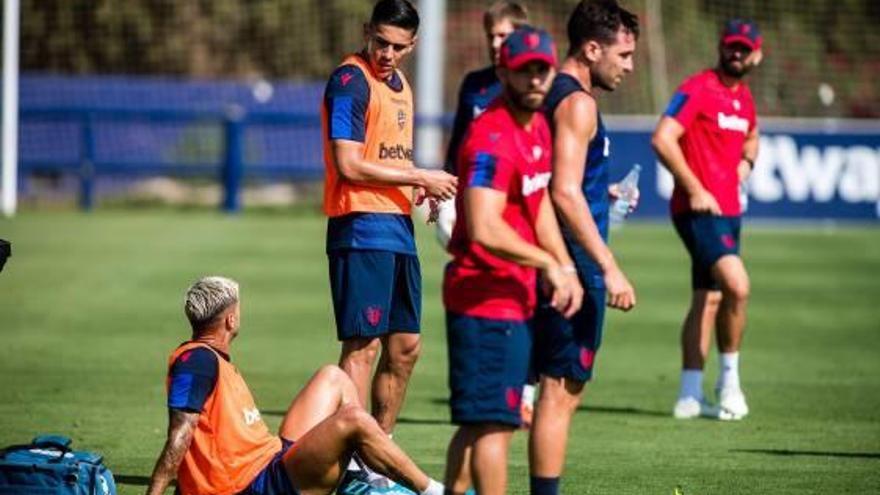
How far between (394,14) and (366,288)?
1.36 meters

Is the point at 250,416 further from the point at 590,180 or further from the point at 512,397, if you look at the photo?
the point at 590,180

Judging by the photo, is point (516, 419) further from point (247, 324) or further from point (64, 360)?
point (247, 324)

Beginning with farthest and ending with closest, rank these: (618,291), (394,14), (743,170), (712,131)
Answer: (743,170)
(712,131)
(394,14)
(618,291)

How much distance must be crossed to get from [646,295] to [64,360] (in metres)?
6.64

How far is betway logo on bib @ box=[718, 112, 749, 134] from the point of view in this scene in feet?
39.0

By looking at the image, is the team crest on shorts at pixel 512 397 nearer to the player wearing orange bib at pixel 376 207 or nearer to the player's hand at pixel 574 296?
the player's hand at pixel 574 296

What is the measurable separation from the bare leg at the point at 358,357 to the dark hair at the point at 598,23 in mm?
1878

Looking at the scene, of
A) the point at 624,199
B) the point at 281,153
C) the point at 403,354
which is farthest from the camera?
the point at 281,153

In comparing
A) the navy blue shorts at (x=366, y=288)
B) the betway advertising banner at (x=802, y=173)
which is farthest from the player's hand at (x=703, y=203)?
the betway advertising banner at (x=802, y=173)

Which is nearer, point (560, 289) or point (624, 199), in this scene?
point (560, 289)

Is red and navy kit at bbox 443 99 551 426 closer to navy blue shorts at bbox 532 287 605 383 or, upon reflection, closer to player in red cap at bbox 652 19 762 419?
navy blue shorts at bbox 532 287 605 383

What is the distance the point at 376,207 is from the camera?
9.41 metres

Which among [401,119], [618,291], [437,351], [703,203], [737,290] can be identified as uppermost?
[401,119]

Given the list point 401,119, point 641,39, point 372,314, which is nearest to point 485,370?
point 372,314
